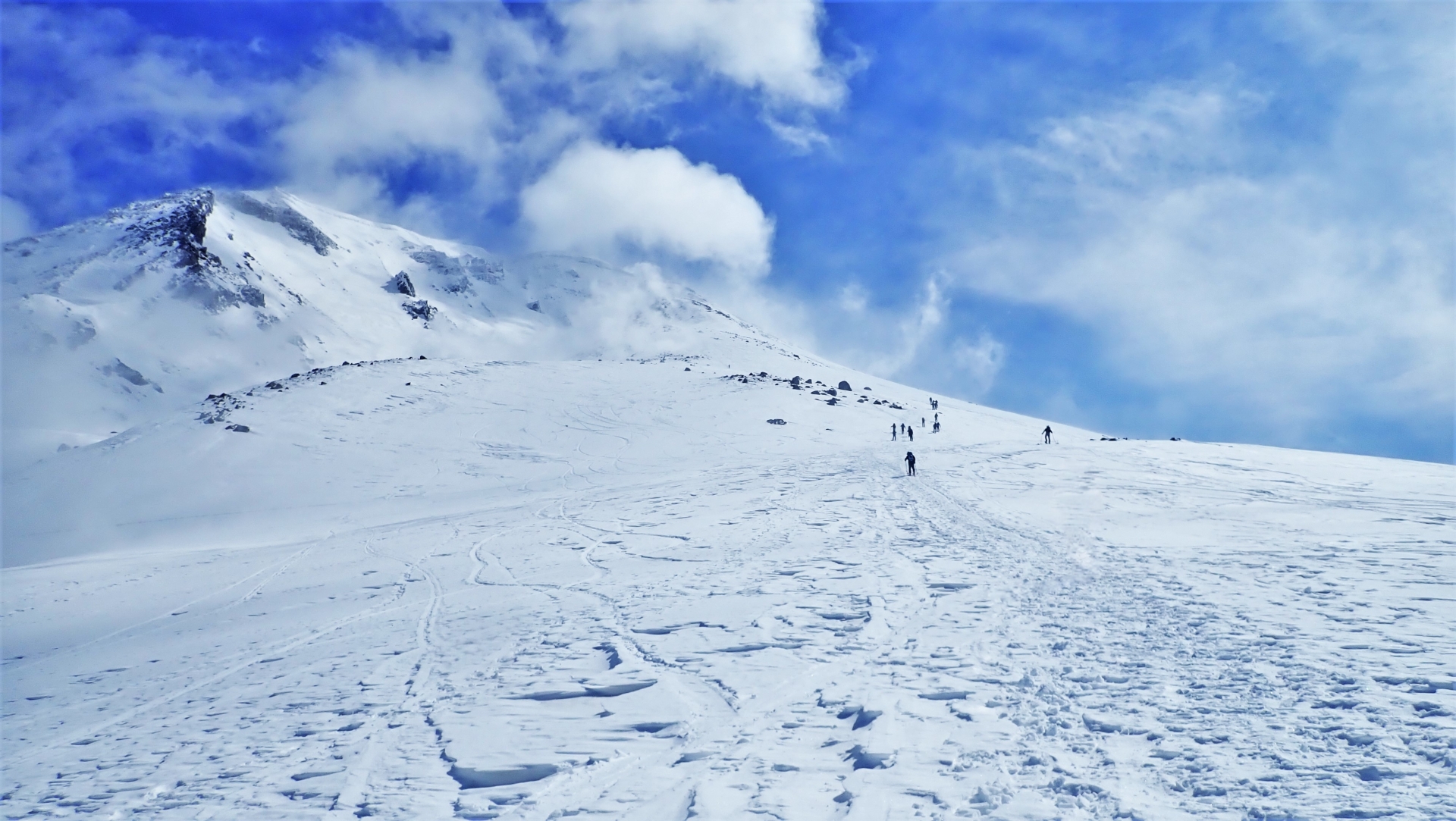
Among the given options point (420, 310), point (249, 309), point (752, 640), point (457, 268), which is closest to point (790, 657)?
point (752, 640)

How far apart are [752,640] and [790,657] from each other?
91 cm

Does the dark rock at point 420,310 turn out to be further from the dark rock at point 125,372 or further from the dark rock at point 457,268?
the dark rock at point 125,372

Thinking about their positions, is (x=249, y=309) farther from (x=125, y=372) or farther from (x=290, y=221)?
(x=290, y=221)

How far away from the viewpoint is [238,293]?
13862 cm

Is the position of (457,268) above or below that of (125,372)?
above

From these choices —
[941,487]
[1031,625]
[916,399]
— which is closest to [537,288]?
[916,399]

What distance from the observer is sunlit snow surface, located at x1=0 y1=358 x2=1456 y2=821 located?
618 centimetres

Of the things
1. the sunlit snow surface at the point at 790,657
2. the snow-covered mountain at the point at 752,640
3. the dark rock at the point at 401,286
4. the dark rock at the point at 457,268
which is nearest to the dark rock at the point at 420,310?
the dark rock at the point at 401,286

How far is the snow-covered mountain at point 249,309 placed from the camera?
10906cm

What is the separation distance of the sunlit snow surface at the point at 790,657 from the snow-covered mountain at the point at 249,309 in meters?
82.6

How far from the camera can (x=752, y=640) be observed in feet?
33.4

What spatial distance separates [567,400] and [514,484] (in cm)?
2137

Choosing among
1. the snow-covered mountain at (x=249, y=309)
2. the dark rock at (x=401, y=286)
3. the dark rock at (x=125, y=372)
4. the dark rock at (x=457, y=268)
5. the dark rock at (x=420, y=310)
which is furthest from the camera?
the dark rock at (x=457, y=268)

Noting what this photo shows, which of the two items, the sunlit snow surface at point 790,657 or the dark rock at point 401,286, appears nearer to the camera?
the sunlit snow surface at point 790,657
